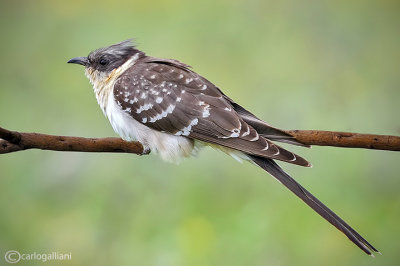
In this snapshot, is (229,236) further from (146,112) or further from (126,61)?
(126,61)

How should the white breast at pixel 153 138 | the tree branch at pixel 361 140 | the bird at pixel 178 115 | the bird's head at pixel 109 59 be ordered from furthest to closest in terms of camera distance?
the bird's head at pixel 109 59 → the white breast at pixel 153 138 → the bird at pixel 178 115 → the tree branch at pixel 361 140

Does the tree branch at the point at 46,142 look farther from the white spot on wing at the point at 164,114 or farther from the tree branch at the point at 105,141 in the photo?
the white spot on wing at the point at 164,114

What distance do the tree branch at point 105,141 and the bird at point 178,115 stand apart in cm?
16

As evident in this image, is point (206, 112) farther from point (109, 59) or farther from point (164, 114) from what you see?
point (109, 59)

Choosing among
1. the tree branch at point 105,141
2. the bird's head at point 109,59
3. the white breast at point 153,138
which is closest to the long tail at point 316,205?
the tree branch at point 105,141

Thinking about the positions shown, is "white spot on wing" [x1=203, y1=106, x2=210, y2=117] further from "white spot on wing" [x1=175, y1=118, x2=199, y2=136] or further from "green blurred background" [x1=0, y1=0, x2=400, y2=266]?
"green blurred background" [x1=0, y1=0, x2=400, y2=266]

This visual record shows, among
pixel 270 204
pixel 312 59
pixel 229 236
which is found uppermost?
pixel 312 59

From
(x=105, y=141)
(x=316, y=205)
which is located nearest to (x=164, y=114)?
(x=105, y=141)

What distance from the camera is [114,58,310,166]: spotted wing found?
1273mm

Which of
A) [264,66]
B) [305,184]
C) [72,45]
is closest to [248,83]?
[264,66]

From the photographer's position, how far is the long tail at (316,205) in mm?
1067

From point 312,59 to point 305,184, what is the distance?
0.49 metres

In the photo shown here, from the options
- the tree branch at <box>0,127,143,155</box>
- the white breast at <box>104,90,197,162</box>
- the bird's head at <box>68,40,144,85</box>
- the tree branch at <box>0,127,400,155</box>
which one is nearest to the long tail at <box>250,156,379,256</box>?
the tree branch at <box>0,127,400,155</box>

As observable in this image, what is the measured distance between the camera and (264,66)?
71.4 inches
